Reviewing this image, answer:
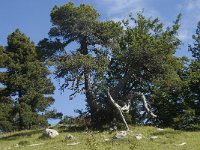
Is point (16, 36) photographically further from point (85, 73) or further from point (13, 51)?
point (85, 73)

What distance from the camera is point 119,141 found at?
2939cm

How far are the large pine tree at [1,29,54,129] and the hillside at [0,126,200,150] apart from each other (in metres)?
15.2

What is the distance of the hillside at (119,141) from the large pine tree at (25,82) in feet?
50.0

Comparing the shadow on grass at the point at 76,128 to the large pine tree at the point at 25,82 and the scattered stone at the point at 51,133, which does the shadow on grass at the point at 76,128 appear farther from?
the large pine tree at the point at 25,82

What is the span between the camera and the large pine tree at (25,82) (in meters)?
51.8

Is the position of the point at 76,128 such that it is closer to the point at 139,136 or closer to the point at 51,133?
the point at 51,133

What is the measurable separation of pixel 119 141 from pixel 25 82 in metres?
24.2

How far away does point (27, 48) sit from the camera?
5338 centimetres

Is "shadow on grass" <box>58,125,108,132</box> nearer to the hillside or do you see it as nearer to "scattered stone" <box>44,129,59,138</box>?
the hillside

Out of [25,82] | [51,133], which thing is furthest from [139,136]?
[25,82]

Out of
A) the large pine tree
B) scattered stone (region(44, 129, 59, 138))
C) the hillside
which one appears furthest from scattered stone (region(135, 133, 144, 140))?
the large pine tree

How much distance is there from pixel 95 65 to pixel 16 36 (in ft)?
60.3

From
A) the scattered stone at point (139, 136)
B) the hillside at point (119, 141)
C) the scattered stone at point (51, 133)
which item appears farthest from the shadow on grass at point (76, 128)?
the scattered stone at point (139, 136)

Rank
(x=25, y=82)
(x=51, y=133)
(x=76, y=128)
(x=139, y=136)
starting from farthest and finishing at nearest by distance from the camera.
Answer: (x=25, y=82) < (x=76, y=128) < (x=51, y=133) < (x=139, y=136)
